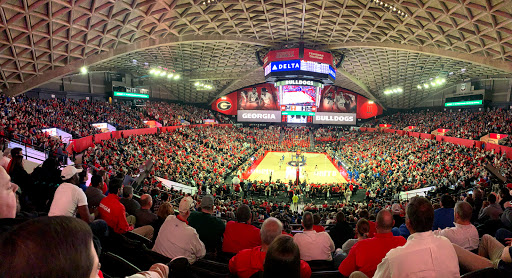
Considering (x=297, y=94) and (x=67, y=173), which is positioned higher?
(x=297, y=94)

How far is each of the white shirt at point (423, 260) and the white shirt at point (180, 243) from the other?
236 cm

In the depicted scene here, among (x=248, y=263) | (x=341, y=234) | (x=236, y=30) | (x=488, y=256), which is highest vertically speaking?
(x=236, y=30)

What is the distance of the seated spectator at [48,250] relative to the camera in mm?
938

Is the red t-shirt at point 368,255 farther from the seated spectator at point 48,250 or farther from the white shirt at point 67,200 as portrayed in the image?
the white shirt at point 67,200

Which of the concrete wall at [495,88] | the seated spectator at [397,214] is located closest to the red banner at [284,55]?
the seated spectator at [397,214]

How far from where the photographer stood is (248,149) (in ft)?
129

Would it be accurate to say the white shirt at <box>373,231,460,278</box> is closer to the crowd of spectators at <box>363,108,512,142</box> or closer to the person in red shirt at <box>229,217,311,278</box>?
the person in red shirt at <box>229,217,311,278</box>

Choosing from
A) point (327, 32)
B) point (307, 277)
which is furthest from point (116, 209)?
point (327, 32)

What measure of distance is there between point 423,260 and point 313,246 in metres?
2.22

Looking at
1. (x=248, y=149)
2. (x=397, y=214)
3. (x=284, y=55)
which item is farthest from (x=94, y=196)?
(x=248, y=149)

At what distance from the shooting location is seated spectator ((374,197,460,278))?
2229 mm

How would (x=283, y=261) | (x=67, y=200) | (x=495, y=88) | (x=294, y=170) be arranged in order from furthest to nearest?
1. (x=495, y=88)
2. (x=294, y=170)
3. (x=67, y=200)
4. (x=283, y=261)

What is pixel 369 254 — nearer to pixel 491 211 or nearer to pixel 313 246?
pixel 313 246

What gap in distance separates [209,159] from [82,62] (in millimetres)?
14411
